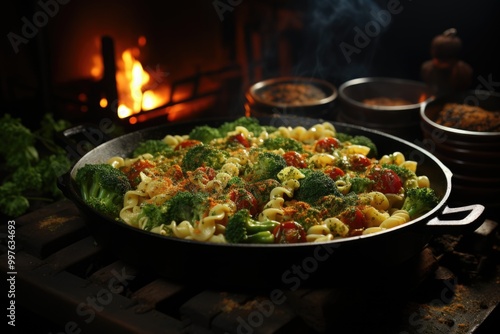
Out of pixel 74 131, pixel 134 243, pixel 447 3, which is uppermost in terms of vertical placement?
pixel 447 3

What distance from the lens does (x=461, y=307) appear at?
3553 mm

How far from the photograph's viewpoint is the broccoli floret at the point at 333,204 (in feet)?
11.3

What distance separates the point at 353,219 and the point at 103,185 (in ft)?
5.18

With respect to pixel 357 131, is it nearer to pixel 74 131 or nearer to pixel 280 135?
pixel 280 135

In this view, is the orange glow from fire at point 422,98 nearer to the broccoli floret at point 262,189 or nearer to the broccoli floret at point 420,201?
the broccoli floret at point 420,201

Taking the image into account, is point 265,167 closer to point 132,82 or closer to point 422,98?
point 422,98

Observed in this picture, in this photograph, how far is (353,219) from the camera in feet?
11.1

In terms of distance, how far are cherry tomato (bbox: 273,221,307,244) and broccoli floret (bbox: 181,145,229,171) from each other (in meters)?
1.01

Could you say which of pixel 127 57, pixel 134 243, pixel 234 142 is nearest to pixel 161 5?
pixel 127 57

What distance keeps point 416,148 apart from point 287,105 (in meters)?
1.88

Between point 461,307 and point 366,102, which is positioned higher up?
point 366,102

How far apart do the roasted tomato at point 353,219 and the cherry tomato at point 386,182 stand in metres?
0.51
